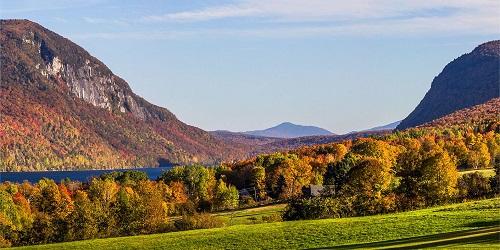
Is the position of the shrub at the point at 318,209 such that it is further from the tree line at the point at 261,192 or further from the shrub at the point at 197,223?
the shrub at the point at 197,223

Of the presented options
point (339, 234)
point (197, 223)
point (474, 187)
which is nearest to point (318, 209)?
point (197, 223)

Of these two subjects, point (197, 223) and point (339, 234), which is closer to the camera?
point (339, 234)

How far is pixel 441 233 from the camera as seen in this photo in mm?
41250

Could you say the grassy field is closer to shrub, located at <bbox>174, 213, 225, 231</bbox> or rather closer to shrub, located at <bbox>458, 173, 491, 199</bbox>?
shrub, located at <bbox>174, 213, 225, 231</bbox>

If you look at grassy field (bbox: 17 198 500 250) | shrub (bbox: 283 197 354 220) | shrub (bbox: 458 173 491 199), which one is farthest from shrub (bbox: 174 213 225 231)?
shrub (bbox: 458 173 491 199)

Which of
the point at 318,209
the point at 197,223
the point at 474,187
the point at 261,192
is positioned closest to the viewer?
the point at 197,223

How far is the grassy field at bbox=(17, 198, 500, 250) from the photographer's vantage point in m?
40.6

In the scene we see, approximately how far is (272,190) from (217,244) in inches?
3462

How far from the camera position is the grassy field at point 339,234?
133 ft

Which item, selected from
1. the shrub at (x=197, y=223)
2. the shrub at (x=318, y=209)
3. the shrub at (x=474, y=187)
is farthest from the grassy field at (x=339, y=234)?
the shrub at (x=474, y=187)

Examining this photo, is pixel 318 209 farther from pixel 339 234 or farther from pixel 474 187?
pixel 339 234

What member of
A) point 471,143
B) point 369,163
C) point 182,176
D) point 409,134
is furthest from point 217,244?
point 409,134

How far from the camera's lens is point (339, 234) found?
45750 millimetres

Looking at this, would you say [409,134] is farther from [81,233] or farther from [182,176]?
[81,233]
